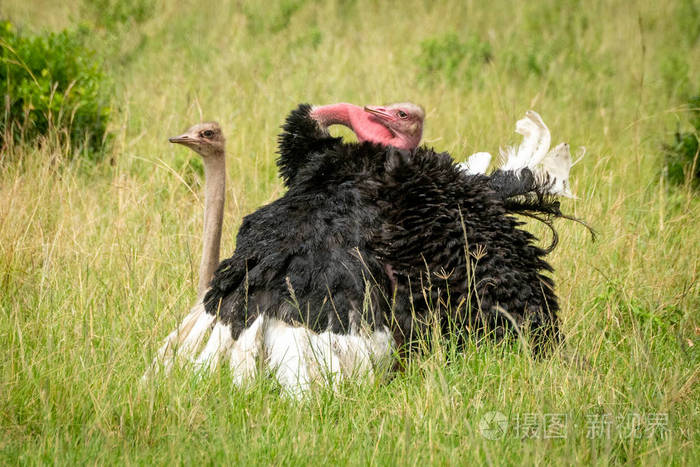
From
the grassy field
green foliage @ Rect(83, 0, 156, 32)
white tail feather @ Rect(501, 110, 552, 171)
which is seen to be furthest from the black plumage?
green foliage @ Rect(83, 0, 156, 32)

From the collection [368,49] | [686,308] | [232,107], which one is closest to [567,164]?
[686,308]

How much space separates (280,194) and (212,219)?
1.69 m

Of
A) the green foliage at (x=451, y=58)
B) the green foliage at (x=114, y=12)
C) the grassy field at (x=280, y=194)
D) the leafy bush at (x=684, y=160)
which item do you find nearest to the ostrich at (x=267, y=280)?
the grassy field at (x=280, y=194)

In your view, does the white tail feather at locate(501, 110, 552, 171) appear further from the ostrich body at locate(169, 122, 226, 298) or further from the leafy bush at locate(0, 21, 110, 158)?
the leafy bush at locate(0, 21, 110, 158)

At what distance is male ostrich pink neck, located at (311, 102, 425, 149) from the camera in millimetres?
4367

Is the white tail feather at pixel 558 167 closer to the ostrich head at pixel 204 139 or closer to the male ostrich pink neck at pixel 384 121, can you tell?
the male ostrich pink neck at pixel 384 121

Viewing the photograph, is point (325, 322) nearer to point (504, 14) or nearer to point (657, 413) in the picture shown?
point (657, 413)

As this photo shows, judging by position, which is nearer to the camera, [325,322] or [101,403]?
[101,403]

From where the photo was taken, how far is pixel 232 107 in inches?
283

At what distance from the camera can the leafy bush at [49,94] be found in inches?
240

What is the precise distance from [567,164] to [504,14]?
7.55 meters

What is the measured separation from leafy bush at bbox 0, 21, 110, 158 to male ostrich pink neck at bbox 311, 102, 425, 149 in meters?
2.51

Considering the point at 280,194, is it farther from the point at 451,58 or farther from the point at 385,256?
the point at 451,58

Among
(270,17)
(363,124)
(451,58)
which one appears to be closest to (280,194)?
(363,124)
